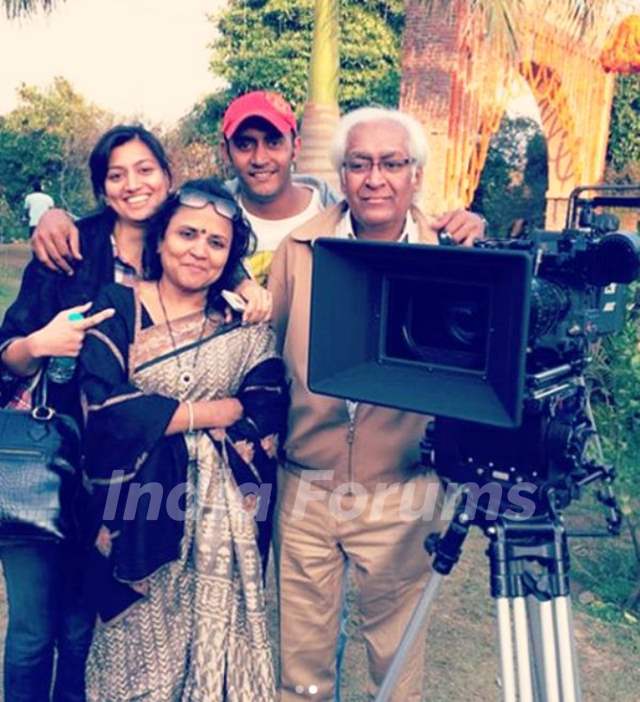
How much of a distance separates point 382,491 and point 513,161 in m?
18.3

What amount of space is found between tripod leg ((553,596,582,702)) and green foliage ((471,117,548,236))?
1563cm

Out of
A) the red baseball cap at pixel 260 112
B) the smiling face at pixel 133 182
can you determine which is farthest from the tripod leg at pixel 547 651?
the red baseball cap at pixel 260 112

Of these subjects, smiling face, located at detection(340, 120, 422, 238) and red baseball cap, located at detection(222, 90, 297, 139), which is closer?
smiling face, located at detection(340, 120, 422, 238)

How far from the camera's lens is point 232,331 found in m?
2.03

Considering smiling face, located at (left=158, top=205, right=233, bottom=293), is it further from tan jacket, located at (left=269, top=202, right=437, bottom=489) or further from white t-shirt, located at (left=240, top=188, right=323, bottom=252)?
white t-shirt, located at (left=240, top=188, right=323, bottom=252)

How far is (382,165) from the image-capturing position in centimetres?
200

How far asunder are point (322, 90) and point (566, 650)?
5.66 meters

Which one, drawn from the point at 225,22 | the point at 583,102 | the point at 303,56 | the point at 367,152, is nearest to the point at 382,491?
the point at 367,152

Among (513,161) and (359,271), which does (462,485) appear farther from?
(513,161)

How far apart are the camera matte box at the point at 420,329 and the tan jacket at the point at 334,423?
0.48m

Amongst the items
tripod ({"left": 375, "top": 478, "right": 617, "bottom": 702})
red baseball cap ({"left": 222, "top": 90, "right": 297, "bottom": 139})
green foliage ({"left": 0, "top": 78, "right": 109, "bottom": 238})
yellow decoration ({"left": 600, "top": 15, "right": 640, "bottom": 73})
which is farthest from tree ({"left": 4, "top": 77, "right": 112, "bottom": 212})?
tripod ({"left": 375, "top": 478, "right": 617, "bottom": 702})

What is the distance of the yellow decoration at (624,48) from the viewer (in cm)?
1074

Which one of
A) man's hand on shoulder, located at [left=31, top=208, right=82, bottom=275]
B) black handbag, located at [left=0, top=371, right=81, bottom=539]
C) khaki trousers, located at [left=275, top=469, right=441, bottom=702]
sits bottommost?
khaki trousers, located at [left=275, top=469, right=441, bottom=702]

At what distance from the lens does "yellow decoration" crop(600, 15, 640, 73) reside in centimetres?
1074
